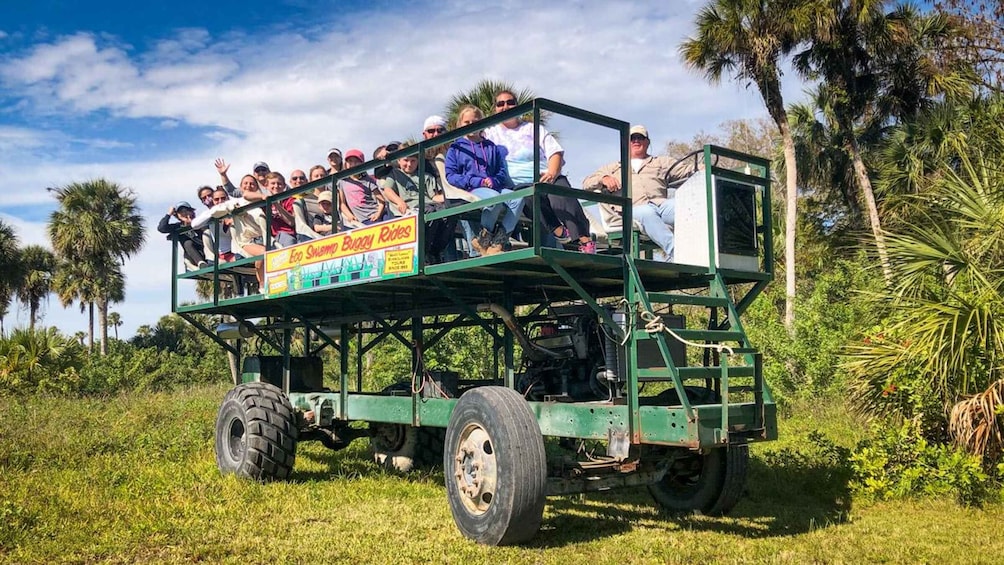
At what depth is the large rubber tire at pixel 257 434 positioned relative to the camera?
9.72 metres

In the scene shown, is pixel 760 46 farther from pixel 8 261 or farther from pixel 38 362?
pixel 8 261

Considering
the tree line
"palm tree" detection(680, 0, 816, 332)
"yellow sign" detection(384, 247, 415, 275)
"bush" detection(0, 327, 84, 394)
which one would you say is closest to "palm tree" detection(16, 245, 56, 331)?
the tree line

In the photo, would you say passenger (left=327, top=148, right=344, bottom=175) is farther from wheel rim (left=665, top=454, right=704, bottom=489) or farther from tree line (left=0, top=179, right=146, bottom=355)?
tree line (left=0, top=179, right=146, bottom=355)

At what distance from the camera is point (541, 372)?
8.61 metres

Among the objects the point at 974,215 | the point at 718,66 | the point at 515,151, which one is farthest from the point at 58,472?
Answer: the point at 718,66

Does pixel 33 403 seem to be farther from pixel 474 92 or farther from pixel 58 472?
pixel 474 92

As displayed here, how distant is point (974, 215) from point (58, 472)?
9952 mm

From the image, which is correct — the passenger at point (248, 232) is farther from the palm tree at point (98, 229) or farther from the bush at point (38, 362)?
the palm tree at point (98, 229)

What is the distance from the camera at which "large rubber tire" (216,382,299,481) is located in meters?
9.72

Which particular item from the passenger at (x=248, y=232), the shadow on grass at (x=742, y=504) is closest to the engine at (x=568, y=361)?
the shadow on grass at (x=742, y=504)

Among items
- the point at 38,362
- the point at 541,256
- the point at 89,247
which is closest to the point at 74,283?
the point at 89,247

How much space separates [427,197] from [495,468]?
8.62ft

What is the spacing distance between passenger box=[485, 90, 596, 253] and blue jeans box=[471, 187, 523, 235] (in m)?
0.32

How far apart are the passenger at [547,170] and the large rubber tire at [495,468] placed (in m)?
1.39
